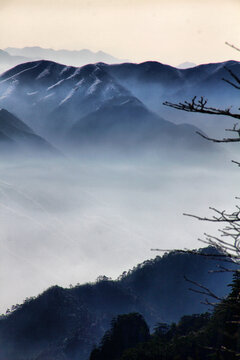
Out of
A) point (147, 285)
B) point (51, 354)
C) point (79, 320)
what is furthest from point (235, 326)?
point (147, 285)

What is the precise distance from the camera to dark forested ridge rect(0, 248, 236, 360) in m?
118

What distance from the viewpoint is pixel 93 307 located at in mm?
132000

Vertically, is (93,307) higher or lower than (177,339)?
lower

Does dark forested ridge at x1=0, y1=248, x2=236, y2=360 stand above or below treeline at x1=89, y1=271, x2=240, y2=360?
below

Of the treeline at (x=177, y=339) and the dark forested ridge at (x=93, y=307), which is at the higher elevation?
the treeline at (x=177, y=339)

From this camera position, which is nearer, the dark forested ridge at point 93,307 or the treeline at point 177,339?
the treeline at point 177,339

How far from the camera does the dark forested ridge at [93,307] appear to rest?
117562mm

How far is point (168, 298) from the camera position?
150250 mm

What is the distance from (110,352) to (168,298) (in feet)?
282

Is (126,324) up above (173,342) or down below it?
below

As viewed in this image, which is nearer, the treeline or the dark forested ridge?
the treeline

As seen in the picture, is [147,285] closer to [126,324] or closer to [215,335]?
[126,324]

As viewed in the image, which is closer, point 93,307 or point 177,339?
point 177,339

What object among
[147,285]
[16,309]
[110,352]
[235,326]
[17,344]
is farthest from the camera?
[147,285]
